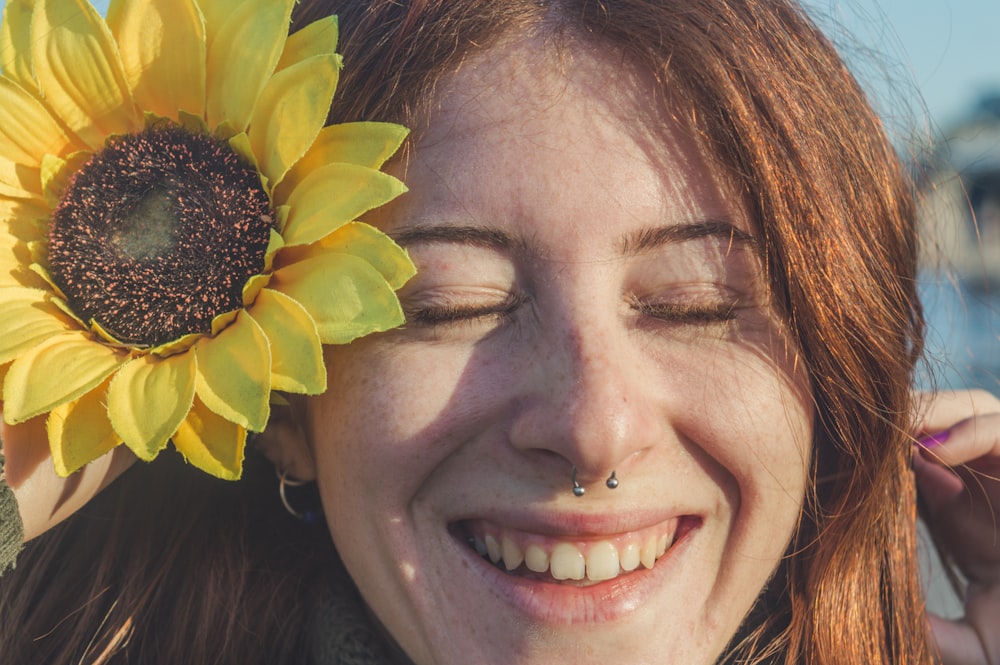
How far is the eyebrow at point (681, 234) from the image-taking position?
1.56 meters

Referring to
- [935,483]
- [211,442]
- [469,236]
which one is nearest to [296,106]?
[469,236]

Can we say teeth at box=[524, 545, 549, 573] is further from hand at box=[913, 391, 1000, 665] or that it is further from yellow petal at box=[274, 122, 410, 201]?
hand at box=[913, 391, 1000, 665]

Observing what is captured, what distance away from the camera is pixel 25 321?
1576 millimetres

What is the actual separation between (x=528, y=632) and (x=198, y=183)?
0.93 m

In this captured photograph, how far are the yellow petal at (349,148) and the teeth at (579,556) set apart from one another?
2.25 ft

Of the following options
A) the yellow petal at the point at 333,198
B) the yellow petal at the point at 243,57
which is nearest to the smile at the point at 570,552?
the yellow petal at the point at 333,198

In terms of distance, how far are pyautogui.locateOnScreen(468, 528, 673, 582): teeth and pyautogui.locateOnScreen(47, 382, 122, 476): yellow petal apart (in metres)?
0.66

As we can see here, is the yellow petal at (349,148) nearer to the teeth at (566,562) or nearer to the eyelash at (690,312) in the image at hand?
the eyelash at (690,312)

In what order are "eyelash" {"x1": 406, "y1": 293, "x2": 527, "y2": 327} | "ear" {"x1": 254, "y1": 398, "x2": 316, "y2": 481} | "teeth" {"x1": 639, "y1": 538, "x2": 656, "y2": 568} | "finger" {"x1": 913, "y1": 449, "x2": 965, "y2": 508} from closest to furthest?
1. "eyelash" {"x1": 406, "y1": 293, "x2": 527, "y2": 327}
2. "teeth" {"x1": 639, "y1": 538, "x2": 656, "y2": 568}
3. "ear" {"x1": 254, "y1": 398, "x2": 316, "y2": 481}
4. "finger" {"x1": 913, "y1": 449, "x2": 965, "y2": 508}

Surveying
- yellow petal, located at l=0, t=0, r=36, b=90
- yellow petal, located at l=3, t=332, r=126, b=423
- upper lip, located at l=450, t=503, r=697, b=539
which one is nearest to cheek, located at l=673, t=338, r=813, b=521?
upper lip, located at l=450, t=503, r=697, b=539

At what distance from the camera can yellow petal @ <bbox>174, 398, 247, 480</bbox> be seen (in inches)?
60.7

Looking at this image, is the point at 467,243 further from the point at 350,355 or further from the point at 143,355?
the point at 143,355

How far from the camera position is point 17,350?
5.06 feet

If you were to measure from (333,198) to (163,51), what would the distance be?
42cm
